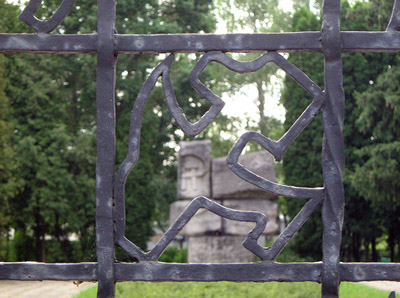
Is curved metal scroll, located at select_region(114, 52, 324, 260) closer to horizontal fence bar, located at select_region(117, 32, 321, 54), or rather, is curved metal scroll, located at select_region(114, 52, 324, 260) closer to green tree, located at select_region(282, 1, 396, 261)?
horizontal fence bar, located at select_region(117, 32, 321, 54)

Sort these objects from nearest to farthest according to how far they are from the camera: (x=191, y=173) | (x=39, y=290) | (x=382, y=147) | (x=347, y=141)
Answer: (x=39, y=290) < (x=382, y=147) < (x=191, y=173) < (x=347, y=141)

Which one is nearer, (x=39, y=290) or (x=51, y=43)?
(x=51, y=43)

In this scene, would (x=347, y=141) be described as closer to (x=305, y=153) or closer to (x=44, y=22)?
(x=305, y=153)

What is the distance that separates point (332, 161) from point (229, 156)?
51cm

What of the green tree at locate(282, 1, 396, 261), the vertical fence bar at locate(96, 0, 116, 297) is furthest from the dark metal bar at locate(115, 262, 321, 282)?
the green tree at locate(282, 1, 396, 261)

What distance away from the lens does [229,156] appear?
2.76m

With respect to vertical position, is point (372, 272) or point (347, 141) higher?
point (347, 141)

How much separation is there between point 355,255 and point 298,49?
10.4m

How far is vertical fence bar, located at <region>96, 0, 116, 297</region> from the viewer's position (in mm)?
2719

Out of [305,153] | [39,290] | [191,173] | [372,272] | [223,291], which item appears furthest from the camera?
[305,153]

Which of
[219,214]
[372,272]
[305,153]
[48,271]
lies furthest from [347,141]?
[48,271]

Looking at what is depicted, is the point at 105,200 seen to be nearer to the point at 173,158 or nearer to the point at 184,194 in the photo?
the point at 184,194

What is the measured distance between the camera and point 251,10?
19.6 metres

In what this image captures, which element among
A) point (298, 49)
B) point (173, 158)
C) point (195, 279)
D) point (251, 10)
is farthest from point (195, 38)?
point (251, 10)
